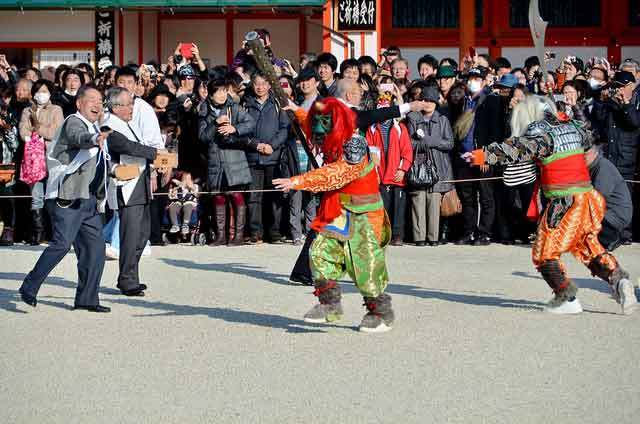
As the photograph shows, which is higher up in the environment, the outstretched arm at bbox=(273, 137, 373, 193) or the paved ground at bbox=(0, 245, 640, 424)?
the outstretched arm at bbox=(273, 137, 373, 193)

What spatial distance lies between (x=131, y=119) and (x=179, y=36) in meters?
12.7

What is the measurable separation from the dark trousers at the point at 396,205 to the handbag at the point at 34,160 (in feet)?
12.7

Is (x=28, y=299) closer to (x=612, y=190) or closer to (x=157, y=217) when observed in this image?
(x=157, y=217)

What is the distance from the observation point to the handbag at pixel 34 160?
551 inches

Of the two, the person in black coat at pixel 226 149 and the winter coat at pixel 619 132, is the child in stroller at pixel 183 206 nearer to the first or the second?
the person in black coat at pixel 226 149

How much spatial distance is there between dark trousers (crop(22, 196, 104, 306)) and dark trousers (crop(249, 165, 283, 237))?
4349 millimetres

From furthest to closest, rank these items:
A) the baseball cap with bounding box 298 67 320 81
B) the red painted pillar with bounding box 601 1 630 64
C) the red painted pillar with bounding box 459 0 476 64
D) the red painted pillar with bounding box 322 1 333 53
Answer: the red painted pillar with bounding box 601 1 630 64, the red painted pillar with bounding box 459 0 476 64, the red painted pillar with bounding box 322 1 333 53, the baseball cap with bounding box 298 67 320 81

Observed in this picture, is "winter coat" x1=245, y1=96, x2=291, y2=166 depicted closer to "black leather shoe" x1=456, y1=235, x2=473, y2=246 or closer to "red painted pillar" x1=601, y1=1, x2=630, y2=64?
"black leather shoe" x1=456, y1=235, x2=473, y2=246

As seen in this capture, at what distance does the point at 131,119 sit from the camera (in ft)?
35.0

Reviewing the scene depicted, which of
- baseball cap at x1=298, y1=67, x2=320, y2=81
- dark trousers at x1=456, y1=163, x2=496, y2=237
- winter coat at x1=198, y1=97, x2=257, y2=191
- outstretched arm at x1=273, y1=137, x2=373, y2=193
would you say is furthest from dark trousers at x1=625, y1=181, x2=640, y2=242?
outstretched arm at x1=273, y1=137, x2=373, y2=193

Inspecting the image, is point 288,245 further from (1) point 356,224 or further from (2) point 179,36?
(2) point 179,36

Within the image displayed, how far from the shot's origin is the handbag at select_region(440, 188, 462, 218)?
14.0 m

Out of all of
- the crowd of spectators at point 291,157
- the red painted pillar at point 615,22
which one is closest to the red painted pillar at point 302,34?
the red painted pillar at point 615,22

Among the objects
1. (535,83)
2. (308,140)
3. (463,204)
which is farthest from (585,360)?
(535,83)
